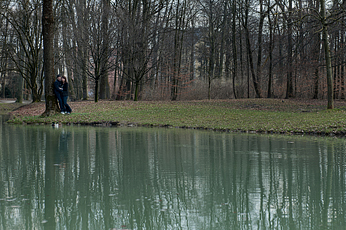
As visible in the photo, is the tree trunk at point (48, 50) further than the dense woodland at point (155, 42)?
No

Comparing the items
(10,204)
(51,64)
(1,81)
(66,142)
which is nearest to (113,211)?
(10,204)

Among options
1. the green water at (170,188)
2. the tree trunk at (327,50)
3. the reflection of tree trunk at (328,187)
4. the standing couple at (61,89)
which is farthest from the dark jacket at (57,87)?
the tree trunk at (327,50)

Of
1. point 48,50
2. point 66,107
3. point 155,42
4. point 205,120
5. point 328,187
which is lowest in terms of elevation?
point 328,187

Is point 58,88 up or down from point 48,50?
down

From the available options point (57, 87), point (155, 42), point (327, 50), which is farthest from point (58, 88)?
point (327, 50)

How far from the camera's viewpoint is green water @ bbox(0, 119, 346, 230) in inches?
151

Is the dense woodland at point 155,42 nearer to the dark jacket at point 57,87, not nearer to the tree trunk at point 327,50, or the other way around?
the tree trunk at point 327,50

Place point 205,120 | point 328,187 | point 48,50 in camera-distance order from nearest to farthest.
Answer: point 328,187, point 205,120, point 48,50

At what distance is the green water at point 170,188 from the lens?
3844 mm

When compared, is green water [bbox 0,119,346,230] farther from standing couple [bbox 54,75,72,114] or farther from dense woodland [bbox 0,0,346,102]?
dense woodland [bbox 0,0,346,102]

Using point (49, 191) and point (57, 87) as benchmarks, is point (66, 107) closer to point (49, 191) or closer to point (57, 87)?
point (57, 87)

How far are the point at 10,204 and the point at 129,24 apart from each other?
2506cm

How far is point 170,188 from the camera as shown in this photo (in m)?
5.14

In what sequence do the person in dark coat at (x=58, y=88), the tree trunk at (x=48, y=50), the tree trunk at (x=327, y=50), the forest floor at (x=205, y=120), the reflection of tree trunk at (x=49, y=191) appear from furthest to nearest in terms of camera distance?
the tree trunk at (x=327, y=50), the tree trunk at (x=48, y=50), the person in dark coat at (x=58, y=88), the forest floor at (x=205, y=120), the reflection of tree trunk at (x=49, y=191)
